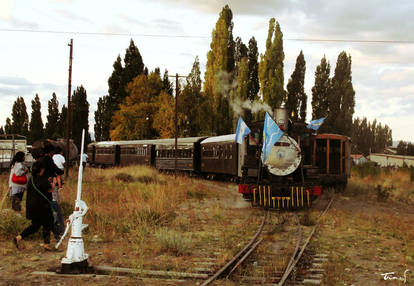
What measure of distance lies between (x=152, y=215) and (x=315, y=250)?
14.6 feet

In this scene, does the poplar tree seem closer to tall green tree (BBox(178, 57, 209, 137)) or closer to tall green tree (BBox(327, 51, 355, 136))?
tall green tree (BBox(178, 57, 209, 137))

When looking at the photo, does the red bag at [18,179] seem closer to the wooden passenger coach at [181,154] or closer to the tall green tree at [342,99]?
the wooden passenger coach at [181,154]

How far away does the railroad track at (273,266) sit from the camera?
611cm

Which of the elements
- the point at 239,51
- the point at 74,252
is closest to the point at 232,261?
the point at 74,252

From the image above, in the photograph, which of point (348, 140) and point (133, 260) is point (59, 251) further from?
point (348, 140)

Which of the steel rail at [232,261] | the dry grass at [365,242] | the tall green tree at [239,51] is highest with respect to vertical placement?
the tall green tree at [239,51]

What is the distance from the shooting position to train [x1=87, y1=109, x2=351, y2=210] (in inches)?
526

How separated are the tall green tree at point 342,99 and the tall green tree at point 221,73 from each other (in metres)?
13.0

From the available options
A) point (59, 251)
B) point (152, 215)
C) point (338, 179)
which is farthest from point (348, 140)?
point (59, 251)

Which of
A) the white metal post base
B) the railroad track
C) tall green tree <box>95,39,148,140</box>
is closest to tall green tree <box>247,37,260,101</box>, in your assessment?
tall green tree <box>95,39,148,140</box>

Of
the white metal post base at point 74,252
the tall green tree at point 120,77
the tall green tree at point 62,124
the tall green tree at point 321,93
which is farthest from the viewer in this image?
the tall green tree at point 62,124

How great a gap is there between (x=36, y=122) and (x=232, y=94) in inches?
1430

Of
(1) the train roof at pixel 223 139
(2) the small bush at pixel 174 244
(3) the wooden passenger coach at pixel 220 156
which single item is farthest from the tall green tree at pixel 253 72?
(2) the small bush at pixel 174 244

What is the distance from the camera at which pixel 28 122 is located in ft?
219
